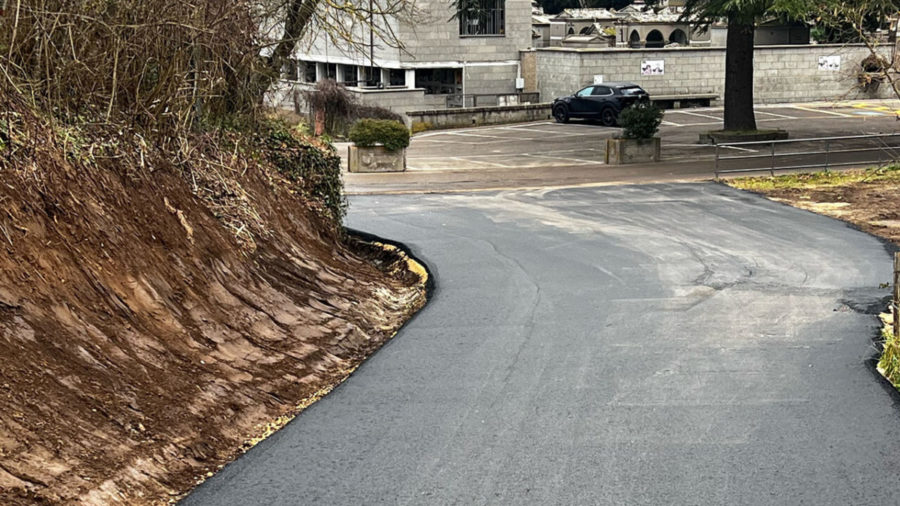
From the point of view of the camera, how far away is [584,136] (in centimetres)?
4184

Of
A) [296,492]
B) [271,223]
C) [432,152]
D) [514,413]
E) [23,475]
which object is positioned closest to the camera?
[23,475]

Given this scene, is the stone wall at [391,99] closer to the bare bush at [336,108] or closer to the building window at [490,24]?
the bare bush at [336,108]

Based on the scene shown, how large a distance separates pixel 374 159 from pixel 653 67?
25129 millimetres

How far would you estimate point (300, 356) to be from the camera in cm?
1112

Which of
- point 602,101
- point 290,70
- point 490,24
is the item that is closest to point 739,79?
point 602,101

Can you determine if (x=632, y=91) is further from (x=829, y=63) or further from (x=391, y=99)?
(x=829, y=63)

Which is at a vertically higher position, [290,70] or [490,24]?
[490,24]

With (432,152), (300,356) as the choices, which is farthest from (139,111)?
(432,152)

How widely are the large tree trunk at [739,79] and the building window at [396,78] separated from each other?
931 inches

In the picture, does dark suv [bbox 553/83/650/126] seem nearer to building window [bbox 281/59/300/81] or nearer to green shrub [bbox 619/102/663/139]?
green shrub [bbox 619/102/663/139]

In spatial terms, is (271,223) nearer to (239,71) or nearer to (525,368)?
(239,71)

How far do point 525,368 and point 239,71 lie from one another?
22.7ft

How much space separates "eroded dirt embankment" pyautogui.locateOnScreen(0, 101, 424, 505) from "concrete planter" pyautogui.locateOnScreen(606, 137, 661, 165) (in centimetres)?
1815

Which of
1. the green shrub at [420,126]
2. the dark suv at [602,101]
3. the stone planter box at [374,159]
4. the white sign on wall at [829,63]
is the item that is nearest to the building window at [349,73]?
the green shrub at [420,126]
